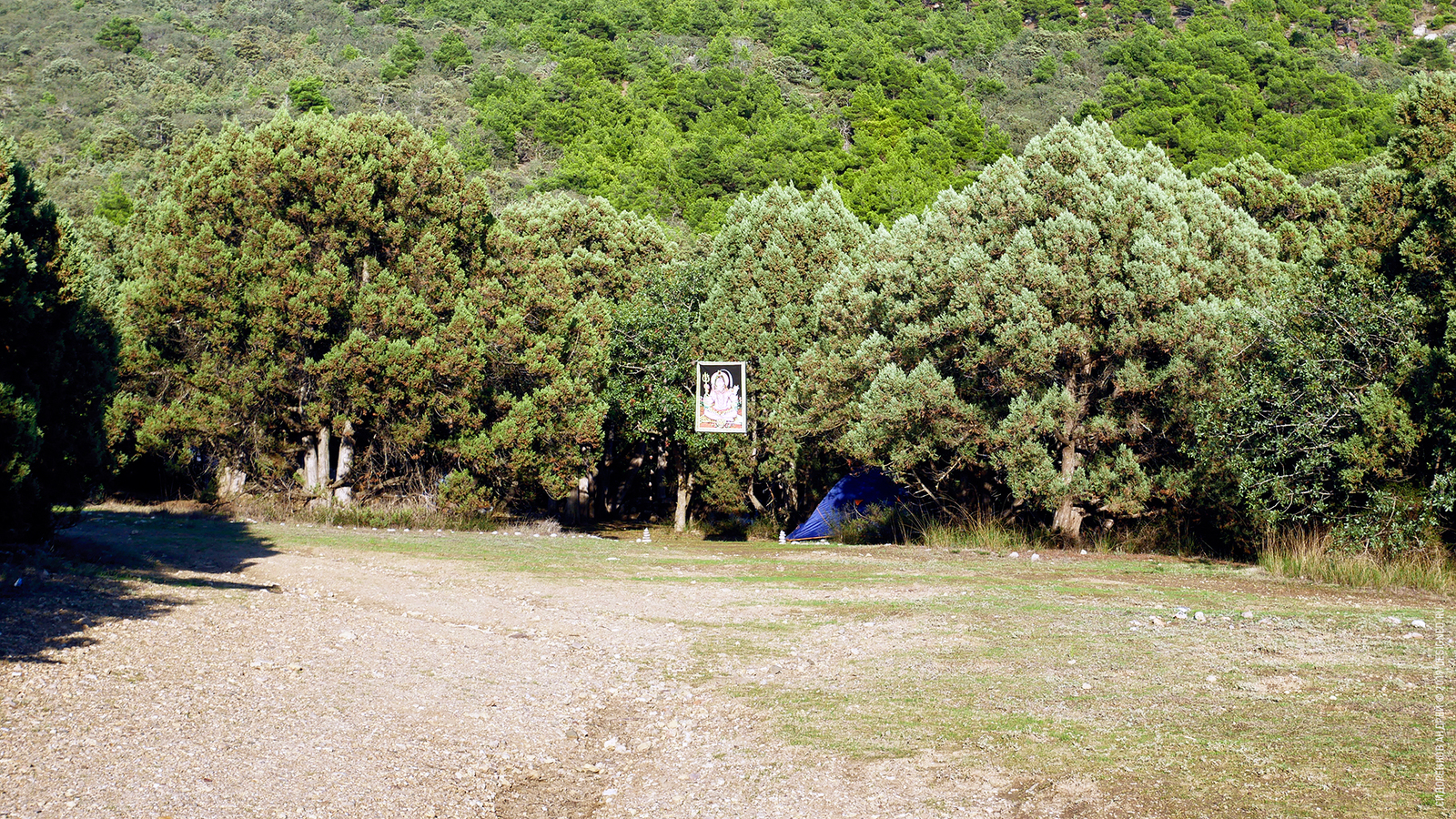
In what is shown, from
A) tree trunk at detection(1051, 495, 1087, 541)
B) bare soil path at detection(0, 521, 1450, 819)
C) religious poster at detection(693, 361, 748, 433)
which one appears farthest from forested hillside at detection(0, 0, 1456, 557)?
bare soil path at detection(0, 521, 1450, 819)

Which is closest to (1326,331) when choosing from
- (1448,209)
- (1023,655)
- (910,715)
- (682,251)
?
(1448,209)

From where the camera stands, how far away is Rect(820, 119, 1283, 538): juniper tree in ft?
60.9

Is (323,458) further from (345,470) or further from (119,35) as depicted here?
(119,35)

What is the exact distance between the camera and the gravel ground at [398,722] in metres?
5.11

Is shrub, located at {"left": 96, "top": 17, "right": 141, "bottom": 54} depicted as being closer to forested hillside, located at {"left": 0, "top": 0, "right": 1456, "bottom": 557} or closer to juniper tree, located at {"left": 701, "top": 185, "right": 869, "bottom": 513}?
forested hillside, located at {"left": 0, "top": 0, "right": 1456, "bottom": 557}

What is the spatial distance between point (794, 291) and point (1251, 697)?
24.2m

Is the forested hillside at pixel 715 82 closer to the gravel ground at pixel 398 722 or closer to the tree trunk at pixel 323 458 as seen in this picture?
the tree trunk at pixel 323 458

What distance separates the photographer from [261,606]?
388 inches

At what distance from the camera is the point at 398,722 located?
6504 millimetres

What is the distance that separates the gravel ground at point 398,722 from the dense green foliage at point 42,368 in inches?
86.3

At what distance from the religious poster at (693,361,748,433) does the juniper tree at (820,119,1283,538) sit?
5.11 meters

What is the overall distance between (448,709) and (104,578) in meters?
5.62

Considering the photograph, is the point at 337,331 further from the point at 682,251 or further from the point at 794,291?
the point at 682,251

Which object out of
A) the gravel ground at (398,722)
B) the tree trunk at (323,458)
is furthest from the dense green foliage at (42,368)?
the tree trunk at (323,458)
